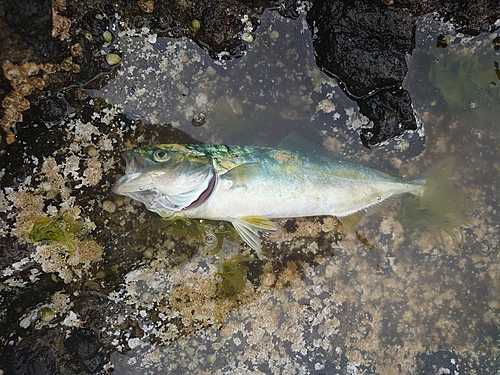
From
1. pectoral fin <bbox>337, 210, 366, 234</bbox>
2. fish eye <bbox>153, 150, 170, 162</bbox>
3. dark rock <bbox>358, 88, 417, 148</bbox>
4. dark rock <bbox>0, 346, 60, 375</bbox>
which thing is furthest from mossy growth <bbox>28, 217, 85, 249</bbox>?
dark rock <bbox>358, 88, 417, 148</bbox>

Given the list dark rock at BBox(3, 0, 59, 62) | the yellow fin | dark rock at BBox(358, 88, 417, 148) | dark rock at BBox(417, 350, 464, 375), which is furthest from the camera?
dark rock at BBox(417, 350, 464, 375)

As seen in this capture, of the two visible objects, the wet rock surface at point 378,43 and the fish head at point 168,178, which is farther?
the wet rock surface at point 378,43

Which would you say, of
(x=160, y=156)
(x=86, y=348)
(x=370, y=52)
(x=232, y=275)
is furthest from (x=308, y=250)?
(x=86, y=348)

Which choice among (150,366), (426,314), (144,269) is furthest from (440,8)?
(150,366)

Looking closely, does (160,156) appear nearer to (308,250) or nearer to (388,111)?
(308,250)

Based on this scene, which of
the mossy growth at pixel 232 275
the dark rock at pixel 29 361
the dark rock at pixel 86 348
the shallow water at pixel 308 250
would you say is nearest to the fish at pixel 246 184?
the shallow water at pixel 308 250

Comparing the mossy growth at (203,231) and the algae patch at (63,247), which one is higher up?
the mossy growth at (203,231)

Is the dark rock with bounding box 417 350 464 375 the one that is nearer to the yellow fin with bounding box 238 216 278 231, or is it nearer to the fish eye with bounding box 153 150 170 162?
the yellow fin with bounding box 238 216 278 231

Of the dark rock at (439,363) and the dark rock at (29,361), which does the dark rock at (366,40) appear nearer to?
the dark rock at (439,363)
